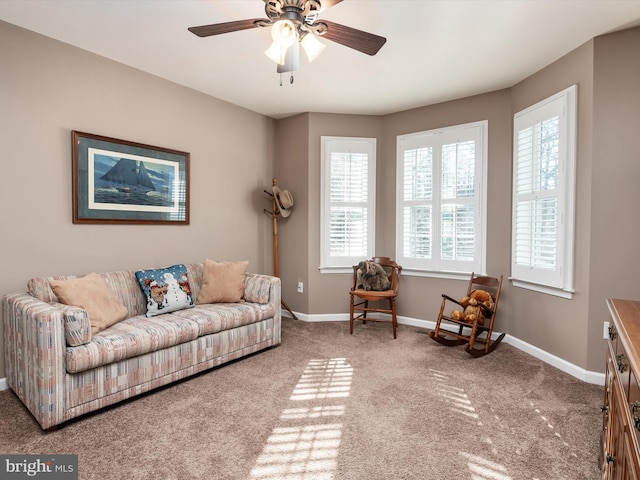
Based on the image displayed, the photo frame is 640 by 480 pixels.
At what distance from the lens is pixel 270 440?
2.01 m

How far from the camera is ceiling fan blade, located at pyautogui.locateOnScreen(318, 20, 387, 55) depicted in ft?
6.42

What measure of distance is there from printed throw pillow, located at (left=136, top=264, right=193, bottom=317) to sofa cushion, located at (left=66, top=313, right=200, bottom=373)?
0.09 metres

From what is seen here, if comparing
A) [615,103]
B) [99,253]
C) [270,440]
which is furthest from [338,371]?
[615,103]

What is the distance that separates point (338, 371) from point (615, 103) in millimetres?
2995

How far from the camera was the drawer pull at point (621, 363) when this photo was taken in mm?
1228

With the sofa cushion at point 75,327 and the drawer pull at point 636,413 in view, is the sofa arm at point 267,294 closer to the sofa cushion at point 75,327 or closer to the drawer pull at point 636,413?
the sofa cushion at point 75,327

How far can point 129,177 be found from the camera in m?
3.30

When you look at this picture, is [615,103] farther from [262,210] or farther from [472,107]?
[262,210]

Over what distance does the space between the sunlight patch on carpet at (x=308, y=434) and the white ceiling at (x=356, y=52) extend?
2.64 m

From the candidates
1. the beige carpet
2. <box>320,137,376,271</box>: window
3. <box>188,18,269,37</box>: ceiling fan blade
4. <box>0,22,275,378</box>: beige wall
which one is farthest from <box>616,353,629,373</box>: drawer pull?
<box>0,22,275,378</box>: beige wall

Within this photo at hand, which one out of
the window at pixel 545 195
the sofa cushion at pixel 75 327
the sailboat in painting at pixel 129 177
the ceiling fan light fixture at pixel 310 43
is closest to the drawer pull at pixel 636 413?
the ceiling fan light fixture at pixel 310 43

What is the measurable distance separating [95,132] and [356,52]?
2.31 meters

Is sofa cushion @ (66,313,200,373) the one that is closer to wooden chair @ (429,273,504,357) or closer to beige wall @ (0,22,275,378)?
beige wall @ (0,22,275,378)

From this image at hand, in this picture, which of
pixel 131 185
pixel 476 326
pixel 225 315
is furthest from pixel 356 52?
pixel 476 326
